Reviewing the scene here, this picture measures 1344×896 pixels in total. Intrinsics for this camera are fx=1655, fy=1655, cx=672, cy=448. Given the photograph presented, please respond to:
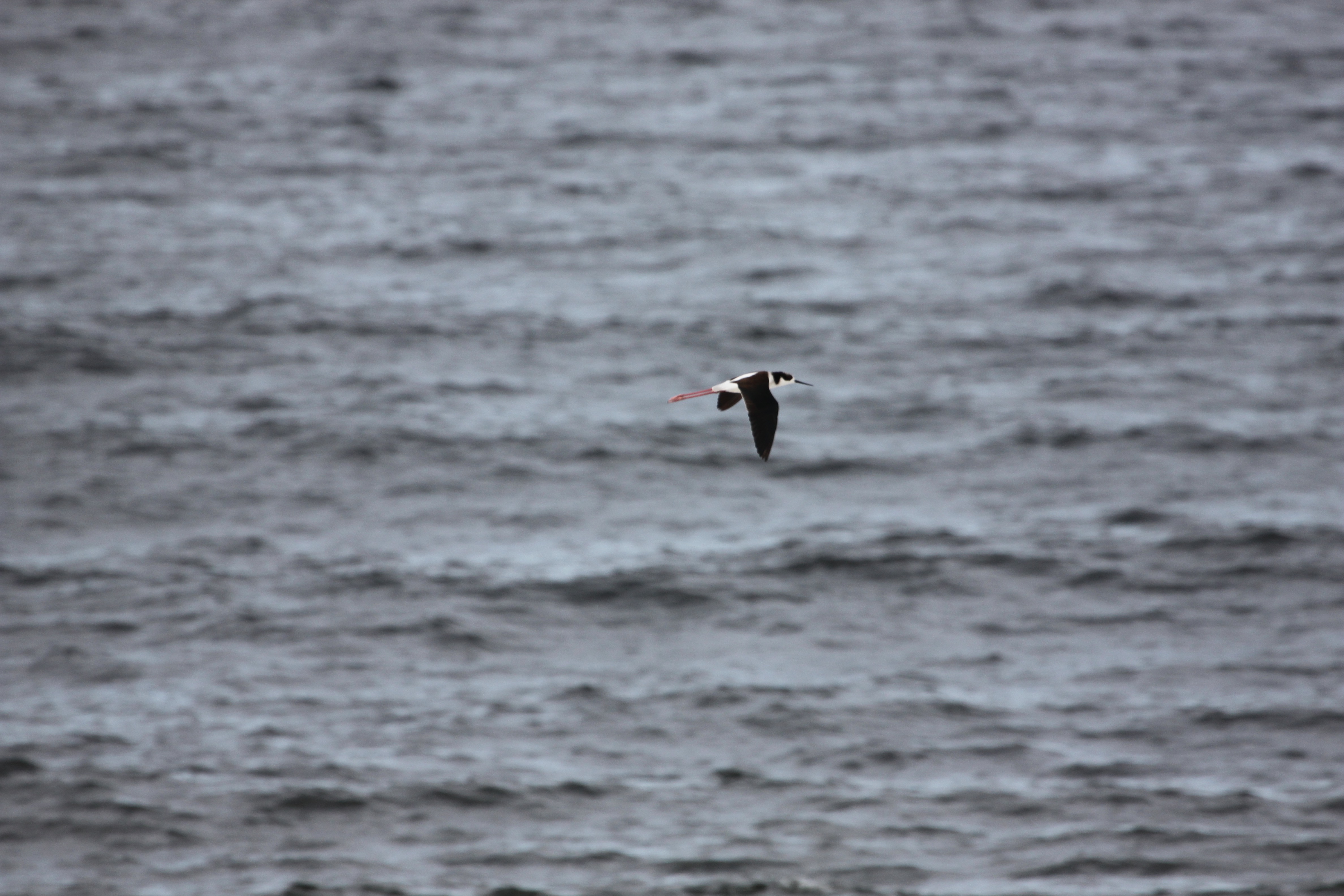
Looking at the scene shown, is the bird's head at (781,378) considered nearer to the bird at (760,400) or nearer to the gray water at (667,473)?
the bird at (760,400)

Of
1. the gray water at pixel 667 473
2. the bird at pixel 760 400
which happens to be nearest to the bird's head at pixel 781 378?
the bird at pixel 760 400

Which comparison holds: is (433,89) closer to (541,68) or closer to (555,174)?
(541,68)

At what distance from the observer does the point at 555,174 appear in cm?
3478

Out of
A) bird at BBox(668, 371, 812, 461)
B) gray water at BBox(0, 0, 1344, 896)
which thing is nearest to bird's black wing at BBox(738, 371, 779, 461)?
bird at BBox(668, 371, 812, 461)

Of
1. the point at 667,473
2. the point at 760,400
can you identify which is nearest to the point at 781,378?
the point at 760,400

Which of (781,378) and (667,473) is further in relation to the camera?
(667,473)

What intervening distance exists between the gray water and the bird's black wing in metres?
8.52

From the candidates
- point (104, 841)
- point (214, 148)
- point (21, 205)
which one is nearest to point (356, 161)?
point (214, 148)

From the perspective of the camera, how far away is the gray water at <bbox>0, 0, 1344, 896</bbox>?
16.5 m

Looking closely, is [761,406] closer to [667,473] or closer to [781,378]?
[781,378]

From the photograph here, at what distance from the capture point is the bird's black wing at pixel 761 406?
7785 mm

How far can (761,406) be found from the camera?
7.91 metres

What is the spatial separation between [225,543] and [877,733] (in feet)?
29.3

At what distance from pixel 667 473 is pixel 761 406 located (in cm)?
1594
